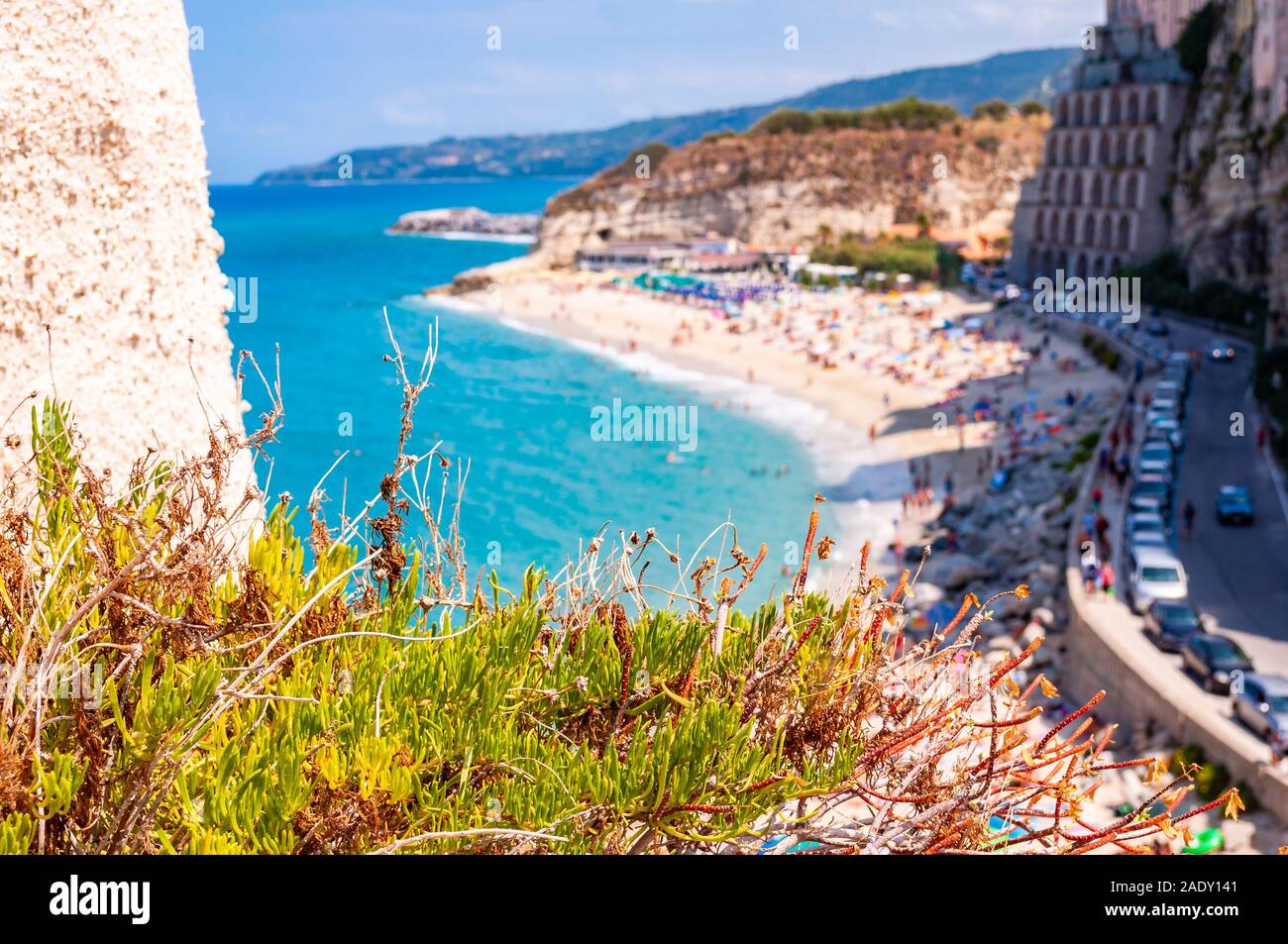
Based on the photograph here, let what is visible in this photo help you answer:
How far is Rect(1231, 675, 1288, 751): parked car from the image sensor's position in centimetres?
1606

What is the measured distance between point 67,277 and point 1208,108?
68.0m

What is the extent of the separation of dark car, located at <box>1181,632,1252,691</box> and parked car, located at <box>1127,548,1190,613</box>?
8.80 feet

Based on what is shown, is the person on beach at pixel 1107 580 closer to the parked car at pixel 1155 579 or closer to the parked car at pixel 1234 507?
the parked car at pixel 1155 579

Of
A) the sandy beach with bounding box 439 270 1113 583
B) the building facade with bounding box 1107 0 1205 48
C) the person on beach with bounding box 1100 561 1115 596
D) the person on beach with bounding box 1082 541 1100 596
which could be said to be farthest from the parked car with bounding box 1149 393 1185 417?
the building facade with bounding box 1107 0 1205 48

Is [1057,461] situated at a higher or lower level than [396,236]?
lower

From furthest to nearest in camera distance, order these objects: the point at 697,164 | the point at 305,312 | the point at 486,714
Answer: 1. the point at 697,164
2. the point at 305,312
3. the point at 486,714

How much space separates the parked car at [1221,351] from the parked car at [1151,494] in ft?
59.4

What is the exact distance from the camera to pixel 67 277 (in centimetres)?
510

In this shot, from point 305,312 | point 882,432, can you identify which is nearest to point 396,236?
point 305,312

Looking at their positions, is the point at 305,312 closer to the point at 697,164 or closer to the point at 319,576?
the point at 697,164

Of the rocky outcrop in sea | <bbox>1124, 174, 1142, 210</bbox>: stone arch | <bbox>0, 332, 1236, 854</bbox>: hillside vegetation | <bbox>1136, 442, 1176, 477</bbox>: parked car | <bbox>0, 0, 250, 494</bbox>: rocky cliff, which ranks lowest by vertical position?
<bbox>1136, 442, 1176, 477</bbox>: parked car

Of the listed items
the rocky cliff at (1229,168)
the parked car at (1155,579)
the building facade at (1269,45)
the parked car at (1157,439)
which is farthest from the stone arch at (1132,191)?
the parked car at (1155,579)

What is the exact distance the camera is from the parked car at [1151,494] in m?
27.2

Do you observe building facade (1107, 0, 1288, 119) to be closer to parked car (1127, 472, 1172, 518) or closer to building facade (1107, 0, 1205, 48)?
building facade (1107, 0, 1205, 48)
